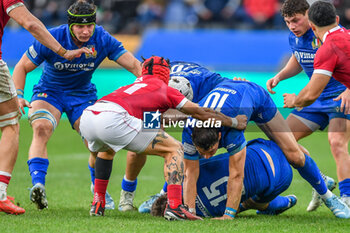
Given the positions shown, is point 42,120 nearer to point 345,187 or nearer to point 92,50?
point 92,50

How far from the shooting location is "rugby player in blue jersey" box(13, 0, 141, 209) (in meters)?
7.87

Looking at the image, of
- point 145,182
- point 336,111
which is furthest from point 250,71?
point 336,111

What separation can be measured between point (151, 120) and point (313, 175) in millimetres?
2049

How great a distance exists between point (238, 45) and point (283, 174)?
10297mm

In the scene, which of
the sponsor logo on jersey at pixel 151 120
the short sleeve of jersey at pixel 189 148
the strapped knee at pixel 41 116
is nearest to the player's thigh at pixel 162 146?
the sponsor logo on jersey at pixel 151 120

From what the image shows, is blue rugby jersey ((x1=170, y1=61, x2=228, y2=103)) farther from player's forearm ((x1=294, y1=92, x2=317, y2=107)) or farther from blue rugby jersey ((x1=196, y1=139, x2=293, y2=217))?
player's forearm ((x1=294, y1=92, x2=317, y2=107))

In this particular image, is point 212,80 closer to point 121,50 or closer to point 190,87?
point 190,87

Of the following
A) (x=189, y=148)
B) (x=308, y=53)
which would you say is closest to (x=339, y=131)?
(x=308, y=53)

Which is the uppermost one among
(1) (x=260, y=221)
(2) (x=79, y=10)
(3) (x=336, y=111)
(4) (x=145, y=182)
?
(2) (x=79, y=10)

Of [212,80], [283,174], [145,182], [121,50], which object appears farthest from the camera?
[145,182]

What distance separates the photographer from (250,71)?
16.1 meters

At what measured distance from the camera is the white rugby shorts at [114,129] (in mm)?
6297

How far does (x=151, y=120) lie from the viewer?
259 inches

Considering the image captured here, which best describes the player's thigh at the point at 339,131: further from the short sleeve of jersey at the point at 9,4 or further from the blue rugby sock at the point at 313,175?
the short sleeve of jersey at the point at 9,4
